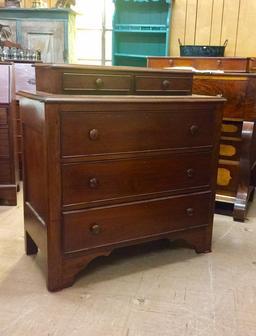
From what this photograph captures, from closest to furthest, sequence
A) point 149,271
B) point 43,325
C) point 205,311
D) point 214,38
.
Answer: point 43,325, point 205,311, point 149,271, point 214,38

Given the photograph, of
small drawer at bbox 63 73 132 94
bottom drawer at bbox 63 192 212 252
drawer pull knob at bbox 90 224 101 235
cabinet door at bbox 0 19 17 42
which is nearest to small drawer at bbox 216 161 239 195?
bottom drawer at bbox 63 192 212 252

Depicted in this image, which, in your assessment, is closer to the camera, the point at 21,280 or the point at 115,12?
the point at 21,280

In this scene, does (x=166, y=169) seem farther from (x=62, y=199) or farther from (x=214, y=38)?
(x=214, y=38)

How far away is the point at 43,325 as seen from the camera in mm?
1343

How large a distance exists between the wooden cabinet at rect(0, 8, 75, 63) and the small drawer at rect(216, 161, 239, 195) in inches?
80.4

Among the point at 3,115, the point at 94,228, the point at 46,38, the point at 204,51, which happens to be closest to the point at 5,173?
the point at 3,115

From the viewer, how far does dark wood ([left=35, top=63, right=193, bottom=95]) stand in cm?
149

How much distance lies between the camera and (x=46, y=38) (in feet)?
11.9

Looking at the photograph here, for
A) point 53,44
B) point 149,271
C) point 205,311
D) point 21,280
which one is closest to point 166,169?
point 149,271

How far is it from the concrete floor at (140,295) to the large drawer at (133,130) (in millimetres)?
583

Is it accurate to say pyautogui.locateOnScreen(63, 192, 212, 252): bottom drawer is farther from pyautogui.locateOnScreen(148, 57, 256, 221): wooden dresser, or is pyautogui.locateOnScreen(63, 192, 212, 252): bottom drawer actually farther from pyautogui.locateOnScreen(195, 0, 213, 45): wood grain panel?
pyautogui.locateOnScreen(195, 0, 213, 45): wood grain panel

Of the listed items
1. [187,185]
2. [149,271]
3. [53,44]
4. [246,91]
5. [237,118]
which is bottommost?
[149,271]

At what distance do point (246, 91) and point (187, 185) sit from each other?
0.83 metres

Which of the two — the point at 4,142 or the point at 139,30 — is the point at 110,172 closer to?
the point at 4,142
